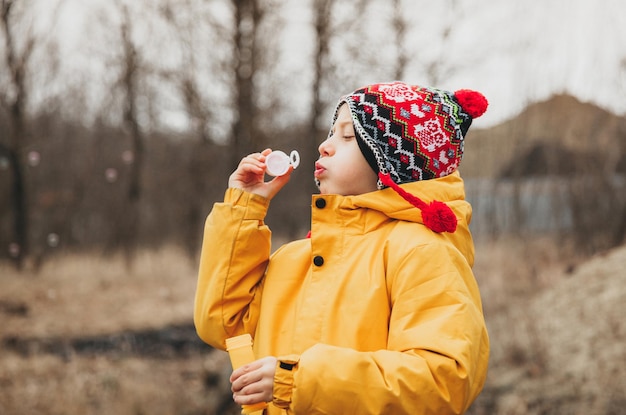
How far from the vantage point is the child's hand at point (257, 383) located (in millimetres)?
1304

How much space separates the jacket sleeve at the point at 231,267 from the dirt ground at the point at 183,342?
2.69m

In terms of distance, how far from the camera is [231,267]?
1.66m

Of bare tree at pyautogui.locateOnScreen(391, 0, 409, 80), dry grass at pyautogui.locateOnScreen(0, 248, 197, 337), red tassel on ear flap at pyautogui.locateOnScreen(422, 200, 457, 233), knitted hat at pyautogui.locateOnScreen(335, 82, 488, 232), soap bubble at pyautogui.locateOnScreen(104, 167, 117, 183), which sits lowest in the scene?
dry grass at pyautogui.locateOnScreen(0, 248, 197, 337)

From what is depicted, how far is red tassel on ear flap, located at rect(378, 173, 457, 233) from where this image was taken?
1.47 metres

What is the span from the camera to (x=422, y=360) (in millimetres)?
1311

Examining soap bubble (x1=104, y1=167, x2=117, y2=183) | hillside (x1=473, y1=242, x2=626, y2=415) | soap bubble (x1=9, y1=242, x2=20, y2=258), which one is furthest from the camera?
soap bubble (x1=104, y1=167, x2=117, y2=183)

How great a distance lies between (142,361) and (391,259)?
4.51 metres

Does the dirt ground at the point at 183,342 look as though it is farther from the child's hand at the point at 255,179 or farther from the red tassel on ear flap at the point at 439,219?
the red tassel on ear flap at the point at 439,219

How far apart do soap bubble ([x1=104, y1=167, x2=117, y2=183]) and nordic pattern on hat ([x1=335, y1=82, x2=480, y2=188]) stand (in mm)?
10359

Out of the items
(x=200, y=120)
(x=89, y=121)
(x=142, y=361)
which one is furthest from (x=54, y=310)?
(x=89, y=121)

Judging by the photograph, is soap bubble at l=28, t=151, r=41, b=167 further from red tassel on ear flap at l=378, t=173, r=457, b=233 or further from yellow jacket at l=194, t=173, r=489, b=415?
red tassel on ear flap at l=378, t=173, r=457, b=233

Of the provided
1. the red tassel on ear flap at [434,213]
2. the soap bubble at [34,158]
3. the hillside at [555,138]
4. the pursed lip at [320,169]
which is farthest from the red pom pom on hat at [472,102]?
the soap bubble at [34,158]

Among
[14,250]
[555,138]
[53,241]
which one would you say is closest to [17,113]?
[14,250]

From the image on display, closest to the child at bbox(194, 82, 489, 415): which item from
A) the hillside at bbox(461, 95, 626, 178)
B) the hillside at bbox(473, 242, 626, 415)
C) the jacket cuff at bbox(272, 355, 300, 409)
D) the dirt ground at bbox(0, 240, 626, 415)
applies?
the jacket cuff at bbox(272, 355, 300, 409)
